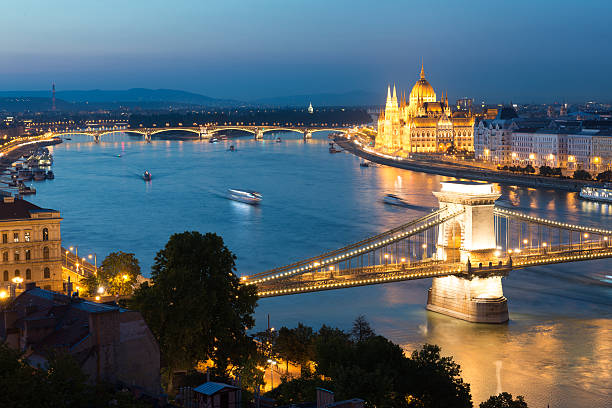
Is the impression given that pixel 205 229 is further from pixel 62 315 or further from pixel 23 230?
pixel 62 315

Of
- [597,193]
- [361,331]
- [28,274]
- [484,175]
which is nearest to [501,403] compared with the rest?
[361,331]

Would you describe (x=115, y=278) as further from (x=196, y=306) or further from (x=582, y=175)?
(x=582, y=175)

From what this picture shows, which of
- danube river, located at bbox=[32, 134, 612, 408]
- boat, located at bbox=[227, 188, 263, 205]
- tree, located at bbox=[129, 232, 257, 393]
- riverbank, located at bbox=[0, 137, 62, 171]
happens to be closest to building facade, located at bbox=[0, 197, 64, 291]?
danube river, located at bbox=[32, 134, 612, 408]

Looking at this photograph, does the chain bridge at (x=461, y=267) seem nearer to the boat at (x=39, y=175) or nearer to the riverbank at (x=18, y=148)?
the boat at (x=39, y=175)

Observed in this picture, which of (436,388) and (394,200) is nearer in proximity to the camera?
(436,388)

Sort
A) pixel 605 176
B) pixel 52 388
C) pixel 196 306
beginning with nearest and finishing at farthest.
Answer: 1. pixel 52 388
2. pixel 196 306
3. pixel 605 176
